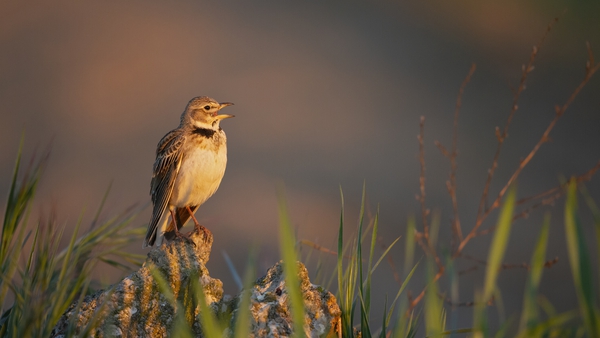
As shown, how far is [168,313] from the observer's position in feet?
8.84

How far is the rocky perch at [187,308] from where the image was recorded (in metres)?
2.57

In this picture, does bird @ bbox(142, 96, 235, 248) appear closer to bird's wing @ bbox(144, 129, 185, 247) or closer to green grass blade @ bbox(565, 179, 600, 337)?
bird's wing @ bbox(144, 129, 185, 247)

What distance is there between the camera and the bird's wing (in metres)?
4.64

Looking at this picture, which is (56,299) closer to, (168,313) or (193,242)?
(168,313)

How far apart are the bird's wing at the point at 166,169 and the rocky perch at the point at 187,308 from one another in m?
1.82

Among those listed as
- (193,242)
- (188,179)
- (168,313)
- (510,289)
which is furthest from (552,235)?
(168,313)

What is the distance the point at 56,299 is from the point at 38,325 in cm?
17

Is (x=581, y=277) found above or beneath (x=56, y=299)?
above

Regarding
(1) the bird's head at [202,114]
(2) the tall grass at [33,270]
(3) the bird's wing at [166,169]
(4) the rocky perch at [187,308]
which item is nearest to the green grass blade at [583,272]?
(4) the rocky perch at [187,308]

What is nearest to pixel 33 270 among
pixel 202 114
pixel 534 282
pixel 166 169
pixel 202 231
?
pixel 202 231

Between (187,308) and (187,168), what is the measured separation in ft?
6.84

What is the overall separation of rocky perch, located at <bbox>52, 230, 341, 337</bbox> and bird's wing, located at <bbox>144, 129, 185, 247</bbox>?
5.97 ft

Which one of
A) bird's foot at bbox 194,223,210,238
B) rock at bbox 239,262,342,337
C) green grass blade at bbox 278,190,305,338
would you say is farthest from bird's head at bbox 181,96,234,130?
green grass blade at bbox 278,190,305,338

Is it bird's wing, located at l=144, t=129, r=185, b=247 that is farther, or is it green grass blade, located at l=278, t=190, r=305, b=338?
bird's wing, located at l=144, t=129, r=185, b=247
